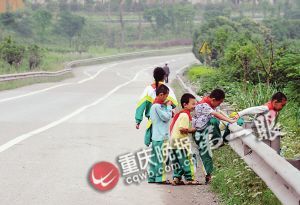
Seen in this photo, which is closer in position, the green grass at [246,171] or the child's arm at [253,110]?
the green grass at [246,171]

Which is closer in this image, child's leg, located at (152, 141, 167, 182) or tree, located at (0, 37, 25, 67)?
child's leg, located at (152, 141, 167, 182)

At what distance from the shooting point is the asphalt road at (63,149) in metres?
7.66

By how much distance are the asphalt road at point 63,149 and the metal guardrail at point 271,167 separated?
1.16 metres

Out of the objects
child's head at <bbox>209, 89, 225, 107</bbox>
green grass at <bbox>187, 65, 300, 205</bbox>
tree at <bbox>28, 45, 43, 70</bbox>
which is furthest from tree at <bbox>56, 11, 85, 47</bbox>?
child's head at <bbox>209, 89, 225, 107</bbox>

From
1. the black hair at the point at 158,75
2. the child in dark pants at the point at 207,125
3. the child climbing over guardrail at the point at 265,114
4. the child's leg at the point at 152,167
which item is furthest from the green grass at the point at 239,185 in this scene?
the black hair at the point at 158,75

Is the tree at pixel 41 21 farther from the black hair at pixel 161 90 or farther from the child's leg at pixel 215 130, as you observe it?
the child's leg at pixel 215 130

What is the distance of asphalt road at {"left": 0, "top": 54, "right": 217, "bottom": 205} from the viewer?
302 inches

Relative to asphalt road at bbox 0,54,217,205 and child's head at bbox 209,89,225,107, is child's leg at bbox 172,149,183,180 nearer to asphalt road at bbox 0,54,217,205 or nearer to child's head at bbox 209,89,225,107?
asphalt road at bbox 0,54,217,205

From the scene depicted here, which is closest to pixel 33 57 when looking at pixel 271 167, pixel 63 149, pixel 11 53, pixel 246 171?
pixel 11 53

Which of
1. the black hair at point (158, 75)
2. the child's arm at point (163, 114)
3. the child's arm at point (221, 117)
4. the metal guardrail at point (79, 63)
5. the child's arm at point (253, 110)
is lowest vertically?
the metal guardrail at point (79, 63)

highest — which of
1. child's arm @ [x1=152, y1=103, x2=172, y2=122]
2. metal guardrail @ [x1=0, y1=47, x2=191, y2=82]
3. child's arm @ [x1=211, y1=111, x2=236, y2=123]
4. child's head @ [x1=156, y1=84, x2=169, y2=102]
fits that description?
child's head @ [x1=156, y1=84, x2=169, y2=102]

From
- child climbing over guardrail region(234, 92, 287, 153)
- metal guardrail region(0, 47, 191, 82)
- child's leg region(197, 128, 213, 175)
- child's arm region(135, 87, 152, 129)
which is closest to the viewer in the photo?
child climbing over guardrail region(234, 92, 287, 153)

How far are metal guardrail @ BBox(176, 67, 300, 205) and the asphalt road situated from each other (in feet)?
3.80

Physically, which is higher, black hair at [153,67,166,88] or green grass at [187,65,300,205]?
Result: black hair at [153,67,166,88]
